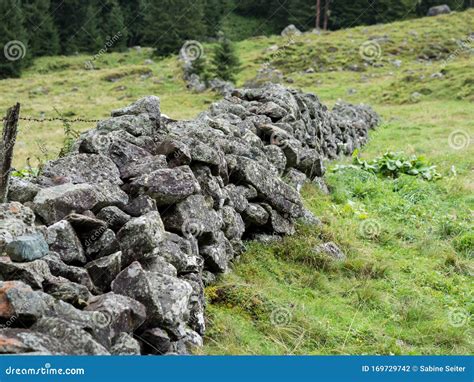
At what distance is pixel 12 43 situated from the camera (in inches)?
2559

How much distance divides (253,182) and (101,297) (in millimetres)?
4888

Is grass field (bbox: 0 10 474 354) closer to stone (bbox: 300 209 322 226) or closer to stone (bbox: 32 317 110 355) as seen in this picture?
stone (bbox: 300 209 322 226)

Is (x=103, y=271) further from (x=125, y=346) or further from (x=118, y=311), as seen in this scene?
(x=125, y=346)

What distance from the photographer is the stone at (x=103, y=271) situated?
6.21m

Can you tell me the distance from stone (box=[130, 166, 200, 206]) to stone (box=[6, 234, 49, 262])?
7.44ft

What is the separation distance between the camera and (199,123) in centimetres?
1050

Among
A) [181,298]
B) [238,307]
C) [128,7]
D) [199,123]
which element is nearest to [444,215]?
[199,123]

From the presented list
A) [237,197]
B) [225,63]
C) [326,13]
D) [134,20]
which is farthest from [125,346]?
[134,20]

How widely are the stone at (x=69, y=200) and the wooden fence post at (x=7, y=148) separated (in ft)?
1.20

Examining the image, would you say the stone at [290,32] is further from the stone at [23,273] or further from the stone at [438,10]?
the stone at [23,273]

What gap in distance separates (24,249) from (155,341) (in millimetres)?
1597

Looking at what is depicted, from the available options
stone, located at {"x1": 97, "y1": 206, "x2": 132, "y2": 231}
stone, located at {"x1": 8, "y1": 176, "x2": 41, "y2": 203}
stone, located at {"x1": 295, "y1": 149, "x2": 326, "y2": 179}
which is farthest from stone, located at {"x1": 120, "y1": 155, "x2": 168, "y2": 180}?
stone, located at {"x1": 295, "y1": 149, "x2": 326, "y2": 179}

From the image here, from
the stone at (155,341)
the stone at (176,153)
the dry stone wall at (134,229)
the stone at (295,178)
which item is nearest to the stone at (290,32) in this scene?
the stone at (295,178)

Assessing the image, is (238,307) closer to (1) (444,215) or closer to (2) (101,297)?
(2) (101,297)
